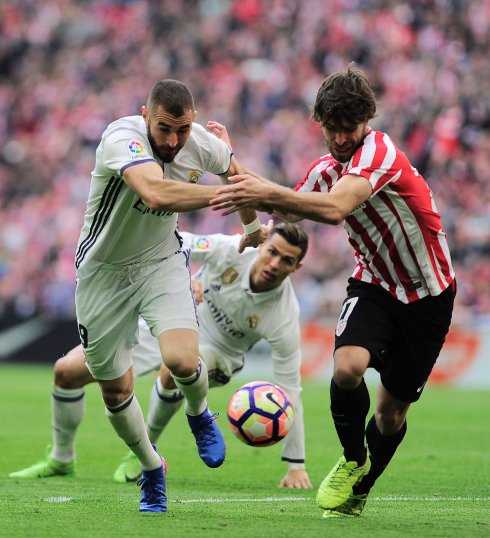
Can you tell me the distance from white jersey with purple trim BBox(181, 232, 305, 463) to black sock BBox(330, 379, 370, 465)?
2.12 meters

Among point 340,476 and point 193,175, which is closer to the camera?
point 340,476

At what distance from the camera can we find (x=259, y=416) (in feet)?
24.6

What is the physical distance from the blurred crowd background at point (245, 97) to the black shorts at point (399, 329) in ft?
39.8

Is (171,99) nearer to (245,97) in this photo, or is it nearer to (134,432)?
(134,432)

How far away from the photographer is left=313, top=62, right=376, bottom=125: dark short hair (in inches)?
236

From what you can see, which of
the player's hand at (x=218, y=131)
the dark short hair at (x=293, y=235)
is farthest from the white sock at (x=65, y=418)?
the player's hand at (x=218, y=131)

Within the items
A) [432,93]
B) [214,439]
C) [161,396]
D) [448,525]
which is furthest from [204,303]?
[432,93]

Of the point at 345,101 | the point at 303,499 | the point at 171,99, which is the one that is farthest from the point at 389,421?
the point at 171,99

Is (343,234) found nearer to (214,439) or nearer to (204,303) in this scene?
(204,303)

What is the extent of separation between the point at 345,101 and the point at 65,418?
152 inches

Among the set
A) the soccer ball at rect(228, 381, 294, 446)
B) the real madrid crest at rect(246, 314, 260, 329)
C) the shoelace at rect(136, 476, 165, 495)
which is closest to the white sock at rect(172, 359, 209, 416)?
the shoelace at rect(136, 476, 165, 495)

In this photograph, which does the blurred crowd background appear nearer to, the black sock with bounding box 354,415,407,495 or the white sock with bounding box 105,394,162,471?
the black sock with bounding box 354,415,407,495

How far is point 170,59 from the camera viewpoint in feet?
83.2

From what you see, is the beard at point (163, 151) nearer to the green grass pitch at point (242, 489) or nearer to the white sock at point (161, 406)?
the green grass pitch at point (242, 489)
